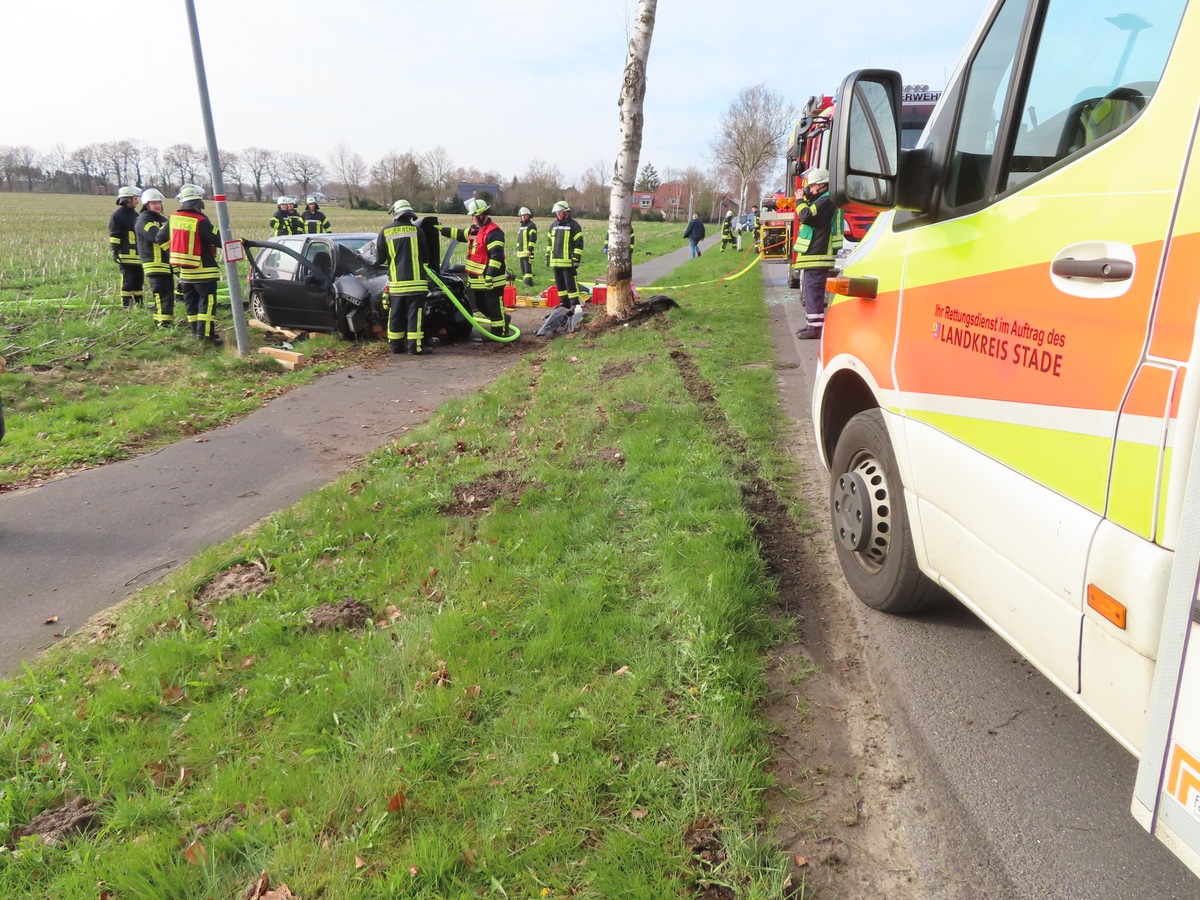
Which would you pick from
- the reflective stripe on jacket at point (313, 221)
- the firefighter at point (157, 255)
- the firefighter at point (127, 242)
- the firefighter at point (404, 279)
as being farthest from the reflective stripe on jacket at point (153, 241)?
the reflective stripe on jacket at point (313, 221)

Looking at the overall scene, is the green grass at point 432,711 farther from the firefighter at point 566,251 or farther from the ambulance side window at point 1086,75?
the firefighter at point 566,251

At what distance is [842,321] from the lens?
12.2 feet

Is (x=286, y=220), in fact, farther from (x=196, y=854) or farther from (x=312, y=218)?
(x=196, y=854)

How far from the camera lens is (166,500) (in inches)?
225

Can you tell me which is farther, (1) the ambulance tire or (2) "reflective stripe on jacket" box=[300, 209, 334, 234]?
(2) "reflective stripe on jacket" box=[300, 209, 334, 234]

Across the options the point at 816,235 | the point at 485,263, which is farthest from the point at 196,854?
the point at 816,235

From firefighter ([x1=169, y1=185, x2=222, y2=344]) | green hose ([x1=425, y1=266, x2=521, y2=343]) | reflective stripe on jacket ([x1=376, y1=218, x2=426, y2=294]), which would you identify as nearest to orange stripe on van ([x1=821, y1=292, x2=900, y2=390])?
reflective stripe on jacket ([x1=376, y1=218, x2=426, y2=294])

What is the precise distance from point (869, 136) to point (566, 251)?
11366 mm

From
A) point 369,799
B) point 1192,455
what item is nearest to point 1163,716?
point 1192,455

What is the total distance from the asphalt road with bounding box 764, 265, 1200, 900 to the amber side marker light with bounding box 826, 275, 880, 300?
1.46 metres

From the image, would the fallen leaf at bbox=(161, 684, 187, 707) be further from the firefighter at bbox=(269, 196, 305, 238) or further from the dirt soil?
the firefighter at bbox=(269, 196, 305, 238)

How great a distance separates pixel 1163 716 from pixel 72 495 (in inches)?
261

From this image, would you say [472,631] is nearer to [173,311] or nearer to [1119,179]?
[1119,179]

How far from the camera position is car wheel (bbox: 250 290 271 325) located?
12278 mm
